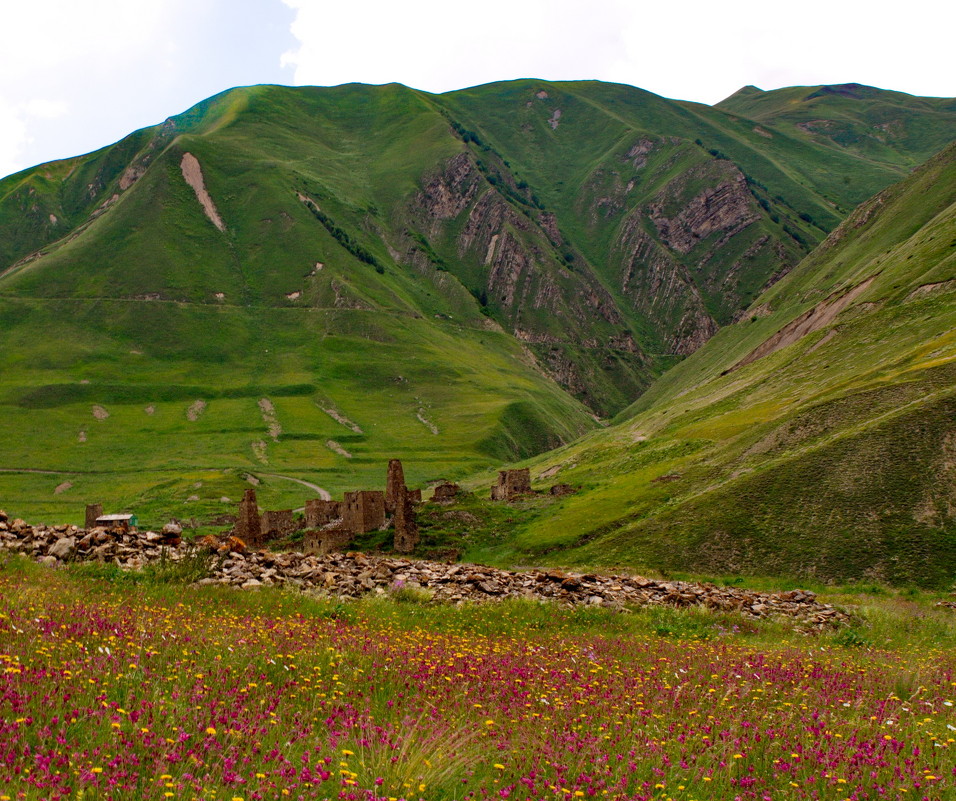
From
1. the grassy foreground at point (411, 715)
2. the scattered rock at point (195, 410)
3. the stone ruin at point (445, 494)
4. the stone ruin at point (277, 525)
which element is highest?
the grassy foreground at point (411, 715)

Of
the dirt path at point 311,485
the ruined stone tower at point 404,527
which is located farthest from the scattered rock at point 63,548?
the dirt path at point 311,485

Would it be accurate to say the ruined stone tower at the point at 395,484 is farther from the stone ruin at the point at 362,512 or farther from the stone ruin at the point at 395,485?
the stone ruin at the point at 362,512

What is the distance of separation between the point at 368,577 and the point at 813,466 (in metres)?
28.8

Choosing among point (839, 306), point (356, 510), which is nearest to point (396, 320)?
point (839, 306)

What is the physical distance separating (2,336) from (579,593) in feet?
598

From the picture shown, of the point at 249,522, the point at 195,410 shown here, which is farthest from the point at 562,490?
the point at 195,410

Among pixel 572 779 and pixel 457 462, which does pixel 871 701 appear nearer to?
pixel 572 779

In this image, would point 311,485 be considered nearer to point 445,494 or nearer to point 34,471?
point 34,471

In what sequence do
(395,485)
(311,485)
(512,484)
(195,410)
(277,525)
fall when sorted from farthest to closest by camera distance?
(195,410) < (311,485) < (512,484) < (277,525) < (395,485)

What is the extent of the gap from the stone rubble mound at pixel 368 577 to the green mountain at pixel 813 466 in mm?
11004

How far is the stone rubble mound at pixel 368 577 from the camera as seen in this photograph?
1825 centimetres

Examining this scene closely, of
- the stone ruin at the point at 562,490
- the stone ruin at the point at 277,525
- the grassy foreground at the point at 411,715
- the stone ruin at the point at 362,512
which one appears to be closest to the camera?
the grassy foreground at the point at 411,715

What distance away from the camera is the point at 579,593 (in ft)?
72.4

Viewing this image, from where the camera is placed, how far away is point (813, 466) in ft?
130
